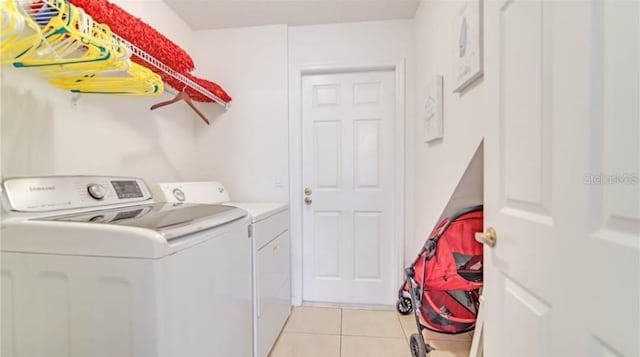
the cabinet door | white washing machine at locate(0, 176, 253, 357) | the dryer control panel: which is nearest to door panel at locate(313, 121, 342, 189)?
the cabinet door

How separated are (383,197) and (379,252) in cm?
50

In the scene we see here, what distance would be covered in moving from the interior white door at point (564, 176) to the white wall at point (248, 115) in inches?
71.2

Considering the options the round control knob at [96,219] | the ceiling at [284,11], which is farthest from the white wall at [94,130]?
the round control knob at [96,219]

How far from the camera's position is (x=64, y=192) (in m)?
1.12

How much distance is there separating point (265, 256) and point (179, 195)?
27.4 inches

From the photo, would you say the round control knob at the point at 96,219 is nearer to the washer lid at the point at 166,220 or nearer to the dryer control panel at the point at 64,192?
the washer lid at the point at 166,220

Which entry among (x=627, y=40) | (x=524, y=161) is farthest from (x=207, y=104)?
(x=627, y=40)

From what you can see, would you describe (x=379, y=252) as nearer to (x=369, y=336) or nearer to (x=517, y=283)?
(x=369, y=336)

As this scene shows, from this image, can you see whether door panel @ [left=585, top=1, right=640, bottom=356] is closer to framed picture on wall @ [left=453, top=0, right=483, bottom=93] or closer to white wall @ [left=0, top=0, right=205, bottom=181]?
framed picture on wall @ [left=453, top=0, right=483, bottom=93]

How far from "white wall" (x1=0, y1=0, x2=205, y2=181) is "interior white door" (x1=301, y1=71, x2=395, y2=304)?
1.10 m

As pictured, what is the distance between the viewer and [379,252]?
2.56m

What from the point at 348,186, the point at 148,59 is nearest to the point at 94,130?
the point at 148,59

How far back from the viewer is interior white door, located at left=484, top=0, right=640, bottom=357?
20.1 inches

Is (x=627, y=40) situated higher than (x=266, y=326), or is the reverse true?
(x=627, y=40)
